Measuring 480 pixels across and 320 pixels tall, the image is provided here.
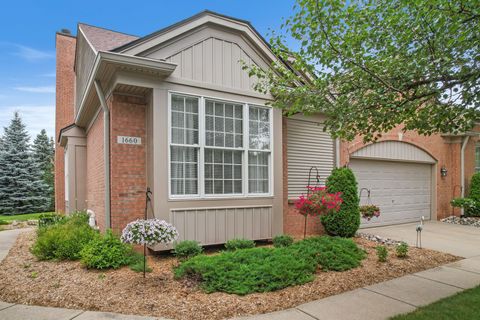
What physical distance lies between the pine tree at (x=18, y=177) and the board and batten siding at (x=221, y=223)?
55.8 feet

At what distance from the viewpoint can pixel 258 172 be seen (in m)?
6.92

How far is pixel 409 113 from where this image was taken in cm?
477

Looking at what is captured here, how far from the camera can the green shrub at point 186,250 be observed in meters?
5.36

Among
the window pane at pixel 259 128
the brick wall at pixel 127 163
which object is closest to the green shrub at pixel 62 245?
the brick wall at pixel 127 163

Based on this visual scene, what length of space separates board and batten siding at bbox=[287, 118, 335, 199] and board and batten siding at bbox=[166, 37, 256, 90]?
2.06 meters

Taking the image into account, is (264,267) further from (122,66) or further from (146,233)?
(122,66)

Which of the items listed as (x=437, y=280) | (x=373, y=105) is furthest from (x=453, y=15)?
(x=437, y=280)

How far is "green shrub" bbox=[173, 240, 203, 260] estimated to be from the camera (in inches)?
211

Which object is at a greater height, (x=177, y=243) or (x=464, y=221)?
(x=177, y=243)

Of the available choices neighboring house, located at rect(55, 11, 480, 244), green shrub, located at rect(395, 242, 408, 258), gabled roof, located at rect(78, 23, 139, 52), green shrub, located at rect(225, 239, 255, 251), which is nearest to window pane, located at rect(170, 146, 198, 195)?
neighboring house, located at rect(55, 11, 480, 244)

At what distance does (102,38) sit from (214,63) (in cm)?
402

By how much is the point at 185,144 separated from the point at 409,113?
3907 millimetres

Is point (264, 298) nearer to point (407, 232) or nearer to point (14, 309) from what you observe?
point (14, 309)

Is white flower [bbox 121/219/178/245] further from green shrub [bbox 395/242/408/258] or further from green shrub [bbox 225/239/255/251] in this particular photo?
green shrub [bbox 395/242/408/258]
